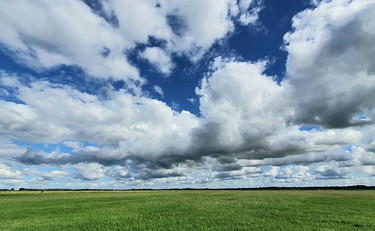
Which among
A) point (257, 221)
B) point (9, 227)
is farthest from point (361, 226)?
point (9, 227)

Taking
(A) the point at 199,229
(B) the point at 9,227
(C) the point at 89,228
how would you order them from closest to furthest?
(A) the point at 199,229 < (C) the point at 89,228 < (B) the point at 9,227

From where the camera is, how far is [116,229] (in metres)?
31.3

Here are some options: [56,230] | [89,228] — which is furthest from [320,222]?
[56,230]

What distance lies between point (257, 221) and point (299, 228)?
18.0 ft

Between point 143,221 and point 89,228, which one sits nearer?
point 89,228

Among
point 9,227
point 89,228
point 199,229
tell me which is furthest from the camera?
point 9,227

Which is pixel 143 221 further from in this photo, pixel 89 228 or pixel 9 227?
pixel 9 227

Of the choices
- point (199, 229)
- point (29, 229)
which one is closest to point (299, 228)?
point (199, 229)

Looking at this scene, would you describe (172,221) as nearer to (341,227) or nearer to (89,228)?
(89,228)

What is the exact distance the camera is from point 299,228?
30.2 metres

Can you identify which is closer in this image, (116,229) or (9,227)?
(116,229)

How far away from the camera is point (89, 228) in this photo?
3250 cm

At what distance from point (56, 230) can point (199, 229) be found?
1532 cm

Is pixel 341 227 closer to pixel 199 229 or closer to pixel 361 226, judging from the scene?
pixel 361 226
